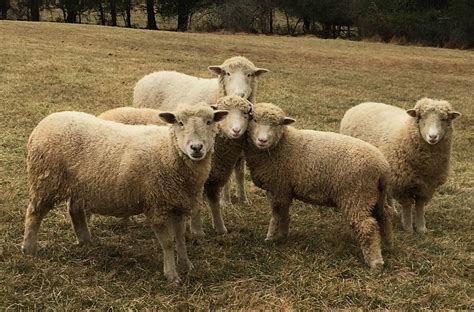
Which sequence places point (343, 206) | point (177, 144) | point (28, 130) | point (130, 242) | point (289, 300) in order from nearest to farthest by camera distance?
point (289, 300) < point (177, 144) < point (343, 206) < point (130, 242) < point (28, 130)

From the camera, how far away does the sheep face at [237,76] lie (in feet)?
24.1

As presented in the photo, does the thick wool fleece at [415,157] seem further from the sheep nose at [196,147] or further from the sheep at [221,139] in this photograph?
the sheep nose at [196,147]

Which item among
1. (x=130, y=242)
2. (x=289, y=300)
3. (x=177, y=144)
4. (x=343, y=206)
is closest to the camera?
(x=289, y=300)

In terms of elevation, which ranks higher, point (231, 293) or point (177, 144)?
point (177, 144)

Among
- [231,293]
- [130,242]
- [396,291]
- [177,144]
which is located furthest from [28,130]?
[396,291]

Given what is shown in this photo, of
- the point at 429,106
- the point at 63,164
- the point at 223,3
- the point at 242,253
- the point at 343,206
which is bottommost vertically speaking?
the point at 242,253

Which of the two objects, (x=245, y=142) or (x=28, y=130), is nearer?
(x=245, y=142)

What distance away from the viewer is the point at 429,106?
20.2ft

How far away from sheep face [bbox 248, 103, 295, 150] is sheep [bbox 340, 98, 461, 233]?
1.56m

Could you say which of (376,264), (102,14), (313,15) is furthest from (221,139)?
(102,14)

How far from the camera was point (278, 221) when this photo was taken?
5.90m

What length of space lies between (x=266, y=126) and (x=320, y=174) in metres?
0.76

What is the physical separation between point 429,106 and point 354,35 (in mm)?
33636

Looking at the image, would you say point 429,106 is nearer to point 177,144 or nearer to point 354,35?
point 177,144
